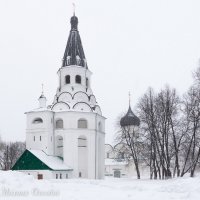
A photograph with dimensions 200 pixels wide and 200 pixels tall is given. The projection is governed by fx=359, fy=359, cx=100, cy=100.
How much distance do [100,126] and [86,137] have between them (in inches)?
141

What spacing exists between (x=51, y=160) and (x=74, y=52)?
14.3m

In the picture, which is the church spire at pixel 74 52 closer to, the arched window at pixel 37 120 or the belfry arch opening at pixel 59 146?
the arched window at pixel 37 120

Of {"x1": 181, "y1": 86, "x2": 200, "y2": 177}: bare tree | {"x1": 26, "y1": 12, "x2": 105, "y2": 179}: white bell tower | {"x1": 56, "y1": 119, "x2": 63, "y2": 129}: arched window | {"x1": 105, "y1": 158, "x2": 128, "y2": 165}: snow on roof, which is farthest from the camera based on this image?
{"x1": 105, "y1": 158, "x2": 128, "y2": 165}: snow on roof

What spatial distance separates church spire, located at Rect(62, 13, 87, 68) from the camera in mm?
44844

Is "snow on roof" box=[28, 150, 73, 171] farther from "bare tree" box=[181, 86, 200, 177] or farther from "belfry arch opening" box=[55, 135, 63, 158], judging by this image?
"bare tree" box=[181, 86, 200, 177]

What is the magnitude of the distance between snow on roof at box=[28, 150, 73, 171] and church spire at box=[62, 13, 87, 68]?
1201 cm

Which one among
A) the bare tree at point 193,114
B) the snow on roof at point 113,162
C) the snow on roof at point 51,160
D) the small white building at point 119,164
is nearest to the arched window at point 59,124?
the snow on roof at point 51,160

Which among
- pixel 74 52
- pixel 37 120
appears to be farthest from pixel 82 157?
pixel 74 52

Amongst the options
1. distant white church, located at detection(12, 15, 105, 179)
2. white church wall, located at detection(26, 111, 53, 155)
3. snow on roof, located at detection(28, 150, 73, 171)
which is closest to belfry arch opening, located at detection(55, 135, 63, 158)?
distant white church, located at detection(12, 15, 105, 179)

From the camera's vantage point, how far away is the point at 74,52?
45156 mm

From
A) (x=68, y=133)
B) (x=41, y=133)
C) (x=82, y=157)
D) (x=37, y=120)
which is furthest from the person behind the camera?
(x=37, y=120)

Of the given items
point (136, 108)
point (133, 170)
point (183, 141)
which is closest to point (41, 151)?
point (136, 108)

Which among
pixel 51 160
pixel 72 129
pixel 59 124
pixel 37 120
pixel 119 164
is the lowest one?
pixel 119 164

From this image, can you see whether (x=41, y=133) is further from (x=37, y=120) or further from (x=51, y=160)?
(x=51, y=160)
